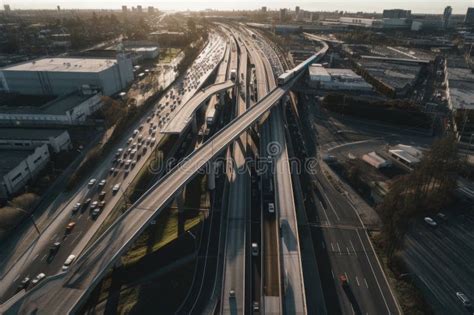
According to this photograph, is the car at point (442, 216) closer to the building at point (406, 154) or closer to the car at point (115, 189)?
the building at point (406, 154)

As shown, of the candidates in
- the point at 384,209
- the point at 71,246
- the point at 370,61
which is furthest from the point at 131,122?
the point at 370,61

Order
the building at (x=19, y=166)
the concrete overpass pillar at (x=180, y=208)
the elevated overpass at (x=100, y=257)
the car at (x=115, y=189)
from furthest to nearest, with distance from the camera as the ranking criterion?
the car at (x=115, y=189)
the building at (x=19, y=166)
the concrete overpass pillar at (x=180, y=208)
the elevated overpass at (x=100, y=257)

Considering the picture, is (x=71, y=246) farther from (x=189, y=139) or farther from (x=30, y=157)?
(x=189, y=139)

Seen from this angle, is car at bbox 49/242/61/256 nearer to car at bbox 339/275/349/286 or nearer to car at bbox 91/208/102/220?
car at bbox 91/208/102/220

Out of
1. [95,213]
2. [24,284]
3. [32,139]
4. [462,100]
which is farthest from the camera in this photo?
[462,100]

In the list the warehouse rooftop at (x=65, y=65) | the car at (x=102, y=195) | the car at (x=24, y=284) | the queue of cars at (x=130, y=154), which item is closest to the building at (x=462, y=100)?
the queue of cars at (x=130, y=154)

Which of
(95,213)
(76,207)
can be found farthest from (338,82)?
(76,207)

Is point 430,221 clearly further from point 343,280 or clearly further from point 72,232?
point 72,232
